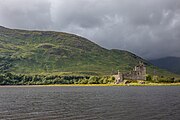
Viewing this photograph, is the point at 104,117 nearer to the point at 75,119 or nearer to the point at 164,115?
the point at 75,119

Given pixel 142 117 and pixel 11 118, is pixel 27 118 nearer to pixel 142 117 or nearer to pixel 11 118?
pixel 11 118

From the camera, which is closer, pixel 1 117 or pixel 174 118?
pixel 174 118

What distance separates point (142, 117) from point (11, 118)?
3039 centimetres

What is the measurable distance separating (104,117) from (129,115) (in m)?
6.82

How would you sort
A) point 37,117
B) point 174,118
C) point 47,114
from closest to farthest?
point 174,118
point 37,117
point 47,114

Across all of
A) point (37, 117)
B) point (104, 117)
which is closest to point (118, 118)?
point (104, 117)

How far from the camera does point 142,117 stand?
222 feet

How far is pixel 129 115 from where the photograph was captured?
233ft

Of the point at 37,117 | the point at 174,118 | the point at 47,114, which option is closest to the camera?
the point at 174,118

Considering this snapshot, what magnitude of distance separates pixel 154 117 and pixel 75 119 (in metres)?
17.9

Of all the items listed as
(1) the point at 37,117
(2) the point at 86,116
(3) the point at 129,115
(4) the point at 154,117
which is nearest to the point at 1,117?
(1) the point at 37,117

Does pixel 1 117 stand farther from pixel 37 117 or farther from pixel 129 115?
pixel 129 115

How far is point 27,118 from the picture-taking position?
2714 inches

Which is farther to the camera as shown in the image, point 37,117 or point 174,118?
Result: point 37,117
